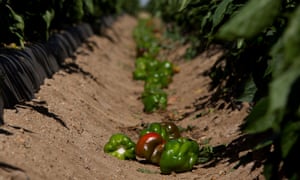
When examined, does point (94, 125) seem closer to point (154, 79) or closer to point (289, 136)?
point (289, 136)

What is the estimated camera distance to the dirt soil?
301 centimetres

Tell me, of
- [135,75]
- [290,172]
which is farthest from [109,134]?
[135,75]

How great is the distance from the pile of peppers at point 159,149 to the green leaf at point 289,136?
1.73 metres

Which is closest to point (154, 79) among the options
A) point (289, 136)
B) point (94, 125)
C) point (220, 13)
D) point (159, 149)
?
point (94, 125)

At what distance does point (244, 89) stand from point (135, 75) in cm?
540

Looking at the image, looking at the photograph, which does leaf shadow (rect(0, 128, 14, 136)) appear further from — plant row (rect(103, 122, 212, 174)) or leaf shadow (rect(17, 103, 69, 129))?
plant row (rect(103, 122, 212, 174))

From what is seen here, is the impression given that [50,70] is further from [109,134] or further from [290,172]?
[290,172]

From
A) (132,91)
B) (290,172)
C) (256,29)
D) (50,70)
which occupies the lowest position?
(290,172)

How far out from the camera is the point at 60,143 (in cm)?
349

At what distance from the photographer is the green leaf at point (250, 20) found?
66.9 inches

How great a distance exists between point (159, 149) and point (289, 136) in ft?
6.75

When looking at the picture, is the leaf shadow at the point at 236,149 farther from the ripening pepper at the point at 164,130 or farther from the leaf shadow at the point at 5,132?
the leaf shadow at the point at 5,132

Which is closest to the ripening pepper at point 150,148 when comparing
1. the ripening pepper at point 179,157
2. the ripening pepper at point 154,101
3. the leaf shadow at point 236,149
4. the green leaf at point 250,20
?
the ripening pepper at point 179,157

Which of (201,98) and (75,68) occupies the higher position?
(75,68)
